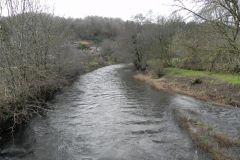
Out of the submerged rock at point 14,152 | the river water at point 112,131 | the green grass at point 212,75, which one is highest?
the green grass at point 212,75

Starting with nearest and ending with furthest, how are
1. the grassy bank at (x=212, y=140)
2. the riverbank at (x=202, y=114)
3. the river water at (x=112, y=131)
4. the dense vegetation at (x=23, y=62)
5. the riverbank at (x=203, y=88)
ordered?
the grassy bank at (x=212, y=140), the river water at (x=112, y=131), the riverbank at (x=202, y=114), the dense vegetation at (x=23, y=62), the riverbank at (x=203, y=88)

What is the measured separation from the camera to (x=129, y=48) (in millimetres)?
52375

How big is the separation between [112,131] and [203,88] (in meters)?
16.1

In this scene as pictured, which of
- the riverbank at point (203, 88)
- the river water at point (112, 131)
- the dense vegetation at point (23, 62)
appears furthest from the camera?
the riverbank at point (203, 88)

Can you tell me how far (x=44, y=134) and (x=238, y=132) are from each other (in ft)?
37.7

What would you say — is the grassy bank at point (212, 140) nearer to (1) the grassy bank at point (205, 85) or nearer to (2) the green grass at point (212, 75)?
(2) the green grass at point (212, 75)

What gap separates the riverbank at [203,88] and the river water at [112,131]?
1985 mm

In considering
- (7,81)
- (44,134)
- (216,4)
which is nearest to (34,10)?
(7,81)

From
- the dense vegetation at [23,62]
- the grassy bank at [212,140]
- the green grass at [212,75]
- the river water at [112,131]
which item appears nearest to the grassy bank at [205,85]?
the green grass at [212,75]

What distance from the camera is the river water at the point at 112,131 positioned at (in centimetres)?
1280

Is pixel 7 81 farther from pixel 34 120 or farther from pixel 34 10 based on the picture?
pixel 34 10

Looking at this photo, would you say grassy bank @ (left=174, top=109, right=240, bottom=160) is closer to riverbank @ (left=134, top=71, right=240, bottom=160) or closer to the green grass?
riverbank @ (left=134, top=71, right=240, bottom=160)

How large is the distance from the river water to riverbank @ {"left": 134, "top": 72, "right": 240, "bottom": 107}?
6.51 feet

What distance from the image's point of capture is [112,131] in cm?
1608
